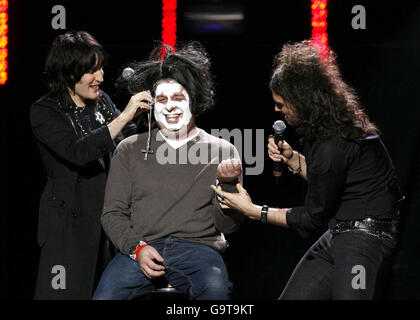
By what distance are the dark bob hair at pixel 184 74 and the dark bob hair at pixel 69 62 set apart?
0.67 ft

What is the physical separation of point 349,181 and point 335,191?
8cm

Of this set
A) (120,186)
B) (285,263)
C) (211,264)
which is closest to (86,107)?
(120,186)

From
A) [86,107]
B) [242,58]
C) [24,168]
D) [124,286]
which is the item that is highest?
[242,58]

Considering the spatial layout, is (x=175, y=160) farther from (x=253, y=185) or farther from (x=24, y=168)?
(x=24, y=168)

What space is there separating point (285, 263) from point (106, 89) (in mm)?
1547

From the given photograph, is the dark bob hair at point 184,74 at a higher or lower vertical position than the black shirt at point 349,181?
higher

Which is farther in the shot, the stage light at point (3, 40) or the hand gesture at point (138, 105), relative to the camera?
the stage light at point (3, 40)

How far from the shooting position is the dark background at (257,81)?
12.6 feet

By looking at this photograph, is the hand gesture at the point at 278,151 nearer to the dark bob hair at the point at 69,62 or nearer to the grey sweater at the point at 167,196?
the grey sweater at the point at 167,196

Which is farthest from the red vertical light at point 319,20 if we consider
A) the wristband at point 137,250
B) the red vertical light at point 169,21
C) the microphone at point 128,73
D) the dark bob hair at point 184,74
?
the wristband at point 137,250

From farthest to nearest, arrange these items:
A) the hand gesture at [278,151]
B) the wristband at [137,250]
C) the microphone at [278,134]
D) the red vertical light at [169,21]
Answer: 1. the red vertical light at [169,21]
2. the hand gesture at [278,151]
3. the microphone at [278,134]
4. the wristband at [137,250]

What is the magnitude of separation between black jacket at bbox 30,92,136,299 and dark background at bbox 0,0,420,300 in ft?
3.34

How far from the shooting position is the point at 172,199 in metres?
2.66

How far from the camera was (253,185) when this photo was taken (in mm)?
4035
